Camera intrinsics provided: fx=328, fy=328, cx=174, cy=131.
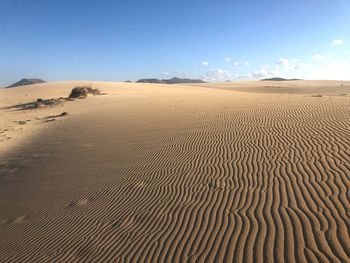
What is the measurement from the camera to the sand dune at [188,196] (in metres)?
5.15

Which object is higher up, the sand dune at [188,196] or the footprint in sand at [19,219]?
the sand dune at [188,196]

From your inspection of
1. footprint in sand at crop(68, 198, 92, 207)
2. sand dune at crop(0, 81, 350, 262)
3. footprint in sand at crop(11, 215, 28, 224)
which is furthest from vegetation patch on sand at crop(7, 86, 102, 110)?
footprint in sand at crop(68, 198, 92, 207)

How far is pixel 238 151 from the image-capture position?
977 cm

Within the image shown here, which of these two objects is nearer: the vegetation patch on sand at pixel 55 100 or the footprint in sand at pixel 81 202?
the footprint in sand at pixel 81 202

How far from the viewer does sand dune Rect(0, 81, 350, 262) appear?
5148mm

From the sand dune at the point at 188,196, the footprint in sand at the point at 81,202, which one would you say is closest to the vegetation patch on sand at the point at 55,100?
the sand dune at the point at 188,196

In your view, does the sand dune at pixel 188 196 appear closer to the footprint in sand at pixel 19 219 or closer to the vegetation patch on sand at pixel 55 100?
the footprint in sand at pixel 19 219

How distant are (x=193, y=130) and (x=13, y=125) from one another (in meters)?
14.2

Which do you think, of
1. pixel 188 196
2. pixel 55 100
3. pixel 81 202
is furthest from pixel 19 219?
pixel 55 100

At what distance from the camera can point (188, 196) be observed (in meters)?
7.07

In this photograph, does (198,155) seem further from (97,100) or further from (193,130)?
(97,100)

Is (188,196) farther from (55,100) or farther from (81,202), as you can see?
(55,100)

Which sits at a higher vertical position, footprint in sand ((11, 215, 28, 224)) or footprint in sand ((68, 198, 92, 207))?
footprint in sand ((68, 198, 92, 207))

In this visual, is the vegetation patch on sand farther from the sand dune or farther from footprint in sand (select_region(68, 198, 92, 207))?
footprint in sand (select_region(68, 198, 92, 207))
